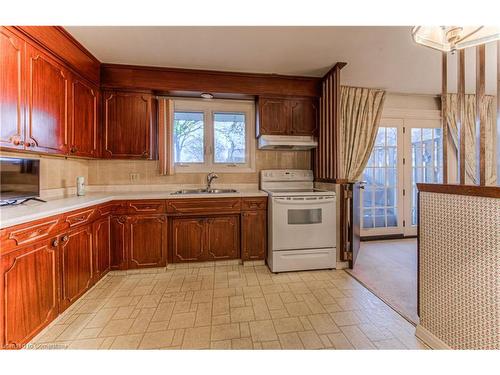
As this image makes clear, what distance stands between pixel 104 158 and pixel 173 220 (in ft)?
3.77

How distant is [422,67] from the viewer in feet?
9.36

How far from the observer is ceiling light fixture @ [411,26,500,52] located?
46.7 inches

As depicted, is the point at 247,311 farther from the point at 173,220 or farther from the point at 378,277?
the point at 378,277

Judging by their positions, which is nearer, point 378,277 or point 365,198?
point 378,277

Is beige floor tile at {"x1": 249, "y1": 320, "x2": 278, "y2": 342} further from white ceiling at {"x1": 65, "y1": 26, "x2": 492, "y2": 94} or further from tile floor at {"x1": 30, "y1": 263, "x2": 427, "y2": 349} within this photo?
white ceiling at {"x1": 65, "y1": 26, "x2": 492, "y2": 94}

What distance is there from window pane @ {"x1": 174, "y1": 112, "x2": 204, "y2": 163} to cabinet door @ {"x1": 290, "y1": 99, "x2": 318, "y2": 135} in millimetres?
1309

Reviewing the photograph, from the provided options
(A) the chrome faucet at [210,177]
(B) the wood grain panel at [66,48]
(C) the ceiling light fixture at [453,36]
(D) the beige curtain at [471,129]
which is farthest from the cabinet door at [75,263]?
(D) the beige curtain at [471,129]

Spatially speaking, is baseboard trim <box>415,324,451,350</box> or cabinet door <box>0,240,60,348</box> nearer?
cabinet door <box>0,240,60,348</box>

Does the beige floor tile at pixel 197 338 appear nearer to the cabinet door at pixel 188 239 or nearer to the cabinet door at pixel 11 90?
the cabinet door at pixel 188 239

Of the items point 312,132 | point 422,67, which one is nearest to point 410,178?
point 422,67

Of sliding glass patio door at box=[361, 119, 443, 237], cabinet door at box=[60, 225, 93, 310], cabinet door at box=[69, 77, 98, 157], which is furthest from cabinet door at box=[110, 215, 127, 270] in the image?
sliding glass patio door at box=[361, 119, 443, 237]

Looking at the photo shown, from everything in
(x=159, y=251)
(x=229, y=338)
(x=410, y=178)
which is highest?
(x=410, y=178)

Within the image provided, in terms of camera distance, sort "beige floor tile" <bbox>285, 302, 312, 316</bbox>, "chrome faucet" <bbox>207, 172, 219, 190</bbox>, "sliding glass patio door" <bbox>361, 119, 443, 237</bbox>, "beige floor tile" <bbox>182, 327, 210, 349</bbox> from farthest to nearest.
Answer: "sliding glass patio door" <bbox>361, 119, 443, 237</bbox> → "chrome faucet" <bbox>207, 172, 219, 190</bbox> → "beige floor tile" <bbox>285, 302, 312, 316</bbox> → "beige floor tile" <bbox>182, 327, 210, 349</bbox>
